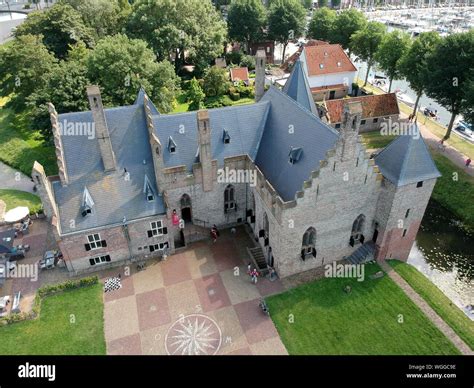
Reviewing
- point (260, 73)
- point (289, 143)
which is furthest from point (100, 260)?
point (260, 73)

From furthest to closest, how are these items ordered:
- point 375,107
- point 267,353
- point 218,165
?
point 375,107
point 218,165
point 267,353

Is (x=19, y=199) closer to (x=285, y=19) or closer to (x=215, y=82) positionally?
(x=215, y=82)

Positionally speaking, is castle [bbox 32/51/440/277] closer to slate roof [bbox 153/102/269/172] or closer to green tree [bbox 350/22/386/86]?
slate roof [bbox 153/102/269/172]

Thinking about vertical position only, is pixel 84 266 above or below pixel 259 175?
below

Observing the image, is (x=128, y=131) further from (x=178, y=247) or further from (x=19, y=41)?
(x=19, y=41)

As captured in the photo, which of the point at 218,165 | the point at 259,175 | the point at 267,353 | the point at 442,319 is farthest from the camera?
the point at 218,165

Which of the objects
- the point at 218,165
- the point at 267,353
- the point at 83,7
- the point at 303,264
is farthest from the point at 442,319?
the point at 83,7
